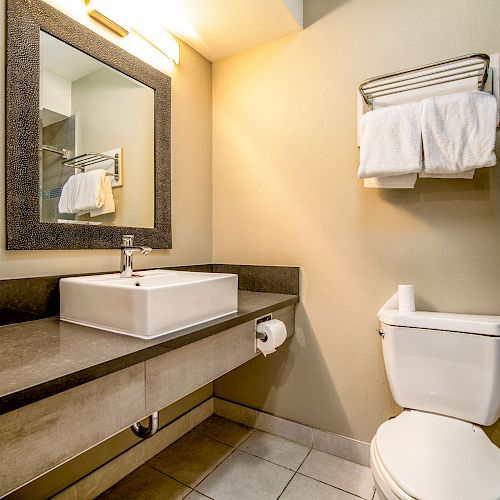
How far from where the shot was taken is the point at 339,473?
1.53m

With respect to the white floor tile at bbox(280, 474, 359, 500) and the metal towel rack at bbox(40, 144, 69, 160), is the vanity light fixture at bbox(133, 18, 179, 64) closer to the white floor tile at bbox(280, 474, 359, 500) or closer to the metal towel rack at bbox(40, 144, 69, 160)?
the metal towel rack at bbox(40, 144, 69, 160)

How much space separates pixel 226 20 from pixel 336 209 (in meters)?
1.10

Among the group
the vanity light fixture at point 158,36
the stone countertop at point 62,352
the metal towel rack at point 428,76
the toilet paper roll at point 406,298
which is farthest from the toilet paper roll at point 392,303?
the vanity light fixture at point 158,36

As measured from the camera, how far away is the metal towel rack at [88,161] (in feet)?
4.34

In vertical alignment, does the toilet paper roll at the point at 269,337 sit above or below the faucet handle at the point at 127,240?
below

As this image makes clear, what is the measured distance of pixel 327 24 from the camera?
166 cm

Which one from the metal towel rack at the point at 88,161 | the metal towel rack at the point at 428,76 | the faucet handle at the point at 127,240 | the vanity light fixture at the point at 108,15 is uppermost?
the vanity light fixture at the point at 108,15

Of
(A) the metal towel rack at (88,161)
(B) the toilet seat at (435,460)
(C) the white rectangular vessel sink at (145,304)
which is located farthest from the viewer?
(A) the metal towel rack at (88,161)

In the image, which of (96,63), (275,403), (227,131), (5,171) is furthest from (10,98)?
(275,403)

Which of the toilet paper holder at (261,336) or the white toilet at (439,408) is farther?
the toilet paper holder at (261,336)

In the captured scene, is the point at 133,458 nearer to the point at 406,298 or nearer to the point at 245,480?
the point at 245,480

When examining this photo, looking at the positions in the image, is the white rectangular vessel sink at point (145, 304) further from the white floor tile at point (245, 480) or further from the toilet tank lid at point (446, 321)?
the white floor tile at point (245, 480)

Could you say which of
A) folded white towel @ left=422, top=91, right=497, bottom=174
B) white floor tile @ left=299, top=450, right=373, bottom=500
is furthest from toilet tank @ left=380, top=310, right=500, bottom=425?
folded white towel @ left=422, top=91, right=497, bottom=174

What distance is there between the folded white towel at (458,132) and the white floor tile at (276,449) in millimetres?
1464
